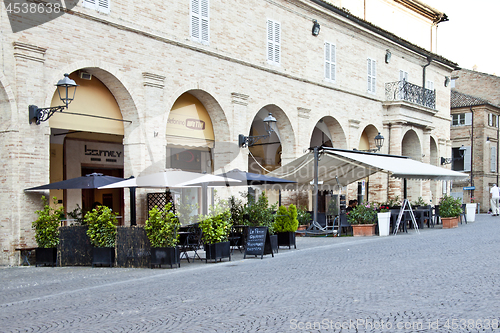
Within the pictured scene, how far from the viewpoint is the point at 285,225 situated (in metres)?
13.8

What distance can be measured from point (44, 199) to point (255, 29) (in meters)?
10.4

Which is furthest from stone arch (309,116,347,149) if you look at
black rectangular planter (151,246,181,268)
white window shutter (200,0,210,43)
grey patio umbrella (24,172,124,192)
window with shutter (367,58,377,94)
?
black rectangular planter (151,246,181,268)

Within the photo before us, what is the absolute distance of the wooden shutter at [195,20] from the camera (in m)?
17.1

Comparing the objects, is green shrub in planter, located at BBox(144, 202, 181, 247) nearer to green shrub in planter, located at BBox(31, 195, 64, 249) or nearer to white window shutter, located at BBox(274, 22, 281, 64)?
green shrub in planter, located at BBox(31, 195, 64, 249)

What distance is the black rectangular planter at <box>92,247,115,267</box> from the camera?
1110cm

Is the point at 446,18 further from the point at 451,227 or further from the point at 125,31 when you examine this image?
the point at 125,31

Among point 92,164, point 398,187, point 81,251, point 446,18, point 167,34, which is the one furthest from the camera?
point 446,18

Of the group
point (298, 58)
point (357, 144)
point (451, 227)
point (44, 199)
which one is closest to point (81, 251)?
point (44, 199)

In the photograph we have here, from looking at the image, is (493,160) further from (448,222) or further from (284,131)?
(284,131)

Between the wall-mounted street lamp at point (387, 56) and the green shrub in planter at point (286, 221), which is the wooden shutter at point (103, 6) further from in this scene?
the wall-mounted street lamp at point (387, 56)

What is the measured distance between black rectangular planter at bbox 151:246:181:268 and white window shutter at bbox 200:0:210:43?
28.9ft

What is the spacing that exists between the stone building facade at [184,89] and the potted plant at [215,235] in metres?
4.18

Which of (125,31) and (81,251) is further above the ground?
(125,31)

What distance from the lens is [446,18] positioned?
3281cm
